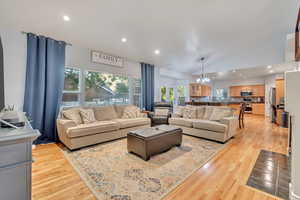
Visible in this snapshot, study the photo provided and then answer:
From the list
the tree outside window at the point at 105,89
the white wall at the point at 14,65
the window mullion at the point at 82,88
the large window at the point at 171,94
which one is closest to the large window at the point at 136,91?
the tree outside window at the point at 105,89

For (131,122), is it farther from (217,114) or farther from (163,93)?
(163,93)

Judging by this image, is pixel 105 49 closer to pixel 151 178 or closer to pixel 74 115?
pixel 74 115

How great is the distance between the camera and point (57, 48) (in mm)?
3473

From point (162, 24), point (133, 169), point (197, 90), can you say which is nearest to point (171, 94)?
point (197, 90)

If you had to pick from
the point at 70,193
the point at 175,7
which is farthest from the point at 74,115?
the point at 175,7

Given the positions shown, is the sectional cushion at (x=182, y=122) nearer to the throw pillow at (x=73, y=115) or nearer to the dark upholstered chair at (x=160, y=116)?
the dark upholstered chair at (x=160, y=116)

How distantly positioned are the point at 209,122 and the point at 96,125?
9.58 ft

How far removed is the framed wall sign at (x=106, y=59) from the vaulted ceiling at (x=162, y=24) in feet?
0.79

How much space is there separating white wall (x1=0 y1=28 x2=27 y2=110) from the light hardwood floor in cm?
131

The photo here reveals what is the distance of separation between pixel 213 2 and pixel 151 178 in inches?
134

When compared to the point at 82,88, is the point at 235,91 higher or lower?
higher

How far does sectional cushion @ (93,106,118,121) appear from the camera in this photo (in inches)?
156

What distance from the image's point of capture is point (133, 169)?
2.17 metres

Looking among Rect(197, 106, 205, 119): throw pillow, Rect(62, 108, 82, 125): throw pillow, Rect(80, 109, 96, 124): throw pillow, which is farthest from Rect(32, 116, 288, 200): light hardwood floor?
Rect(197, 106, 205, 119): throw pillow
